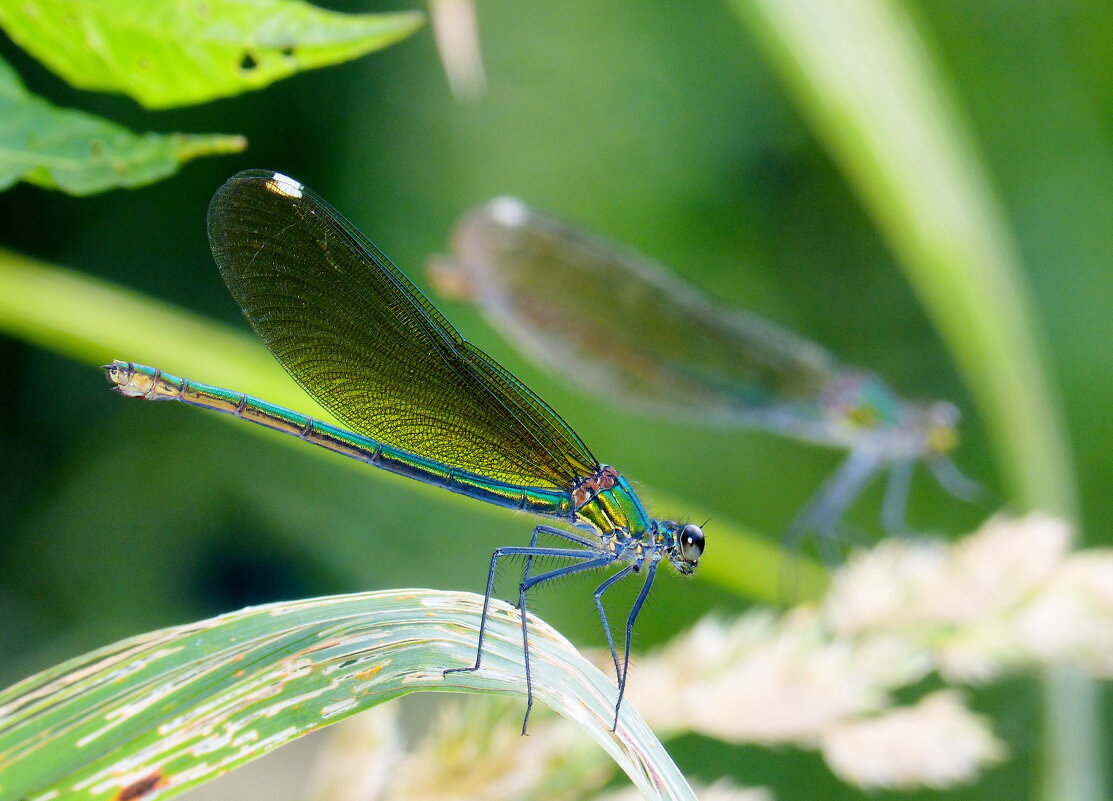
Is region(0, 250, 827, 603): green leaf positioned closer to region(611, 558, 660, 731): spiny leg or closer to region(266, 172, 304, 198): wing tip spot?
region(266, 172, 304, 198): wing tip spot

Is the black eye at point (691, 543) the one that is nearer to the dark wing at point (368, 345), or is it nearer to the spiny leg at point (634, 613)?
the spiny leg at point (634, 613)

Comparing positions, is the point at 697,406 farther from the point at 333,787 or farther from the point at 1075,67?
the point at 1075,67

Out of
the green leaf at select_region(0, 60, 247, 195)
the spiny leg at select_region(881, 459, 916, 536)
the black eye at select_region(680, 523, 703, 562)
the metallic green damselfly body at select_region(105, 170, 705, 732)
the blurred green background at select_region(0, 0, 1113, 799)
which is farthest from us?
the spiny leg at select_region(881, 459, 916, 536)

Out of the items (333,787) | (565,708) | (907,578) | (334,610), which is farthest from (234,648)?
(907,578)

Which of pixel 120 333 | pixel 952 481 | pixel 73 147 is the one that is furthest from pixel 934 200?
pixel 73 147

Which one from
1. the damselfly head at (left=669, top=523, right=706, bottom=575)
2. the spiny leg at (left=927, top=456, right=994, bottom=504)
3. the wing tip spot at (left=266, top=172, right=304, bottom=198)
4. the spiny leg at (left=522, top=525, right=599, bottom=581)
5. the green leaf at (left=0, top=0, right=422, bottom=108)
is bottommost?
the green leaf at (left=0, top=0, right=422, bottom=108)

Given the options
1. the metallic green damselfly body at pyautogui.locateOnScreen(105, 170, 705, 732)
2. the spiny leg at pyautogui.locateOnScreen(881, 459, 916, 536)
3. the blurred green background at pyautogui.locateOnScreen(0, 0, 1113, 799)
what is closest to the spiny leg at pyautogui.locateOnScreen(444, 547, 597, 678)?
the metallic green damselfly body at pyautogui.locateOnScreen(105, 170, 705, 732)

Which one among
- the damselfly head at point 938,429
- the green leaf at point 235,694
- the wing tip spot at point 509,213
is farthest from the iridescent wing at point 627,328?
the green leaf at point 235,694
